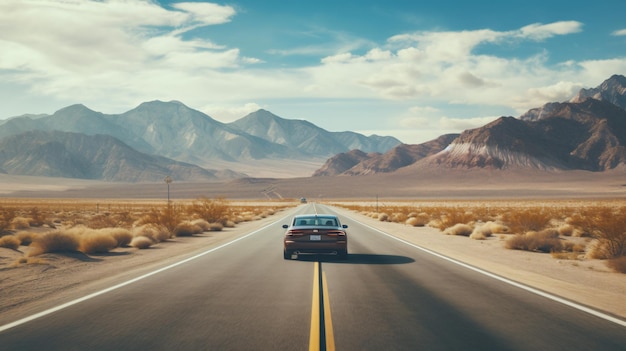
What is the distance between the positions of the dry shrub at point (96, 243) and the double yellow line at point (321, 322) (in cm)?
1031

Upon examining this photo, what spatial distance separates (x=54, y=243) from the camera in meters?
17.1

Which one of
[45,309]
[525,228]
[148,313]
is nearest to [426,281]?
[148,313]

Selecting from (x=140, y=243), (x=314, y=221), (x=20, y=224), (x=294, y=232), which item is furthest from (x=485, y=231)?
(x=20, y=224)

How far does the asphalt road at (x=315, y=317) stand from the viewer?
6.51 meters

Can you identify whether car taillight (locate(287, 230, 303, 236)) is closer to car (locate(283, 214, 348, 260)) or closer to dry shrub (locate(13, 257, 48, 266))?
car (locate(283, 214, 348, 260))

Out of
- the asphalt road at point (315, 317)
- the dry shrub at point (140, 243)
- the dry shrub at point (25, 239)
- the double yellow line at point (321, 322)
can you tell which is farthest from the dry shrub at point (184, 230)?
the double yellow line at point (321, 322)

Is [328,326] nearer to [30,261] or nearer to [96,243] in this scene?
[30,261]

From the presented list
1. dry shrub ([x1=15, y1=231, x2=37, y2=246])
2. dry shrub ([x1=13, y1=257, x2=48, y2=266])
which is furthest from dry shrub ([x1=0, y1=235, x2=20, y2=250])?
dry shrub ([x1=13, y1=257, x2=48, y2=266])

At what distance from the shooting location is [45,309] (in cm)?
843

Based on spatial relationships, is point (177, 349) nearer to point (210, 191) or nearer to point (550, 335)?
point (550, 335)

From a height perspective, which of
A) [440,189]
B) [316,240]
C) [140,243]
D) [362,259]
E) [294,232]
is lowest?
[440,189]

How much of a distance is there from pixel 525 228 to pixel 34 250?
2446 cm

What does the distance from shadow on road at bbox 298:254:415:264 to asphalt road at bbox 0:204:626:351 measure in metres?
2.79

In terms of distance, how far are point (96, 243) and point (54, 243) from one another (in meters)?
1.45
